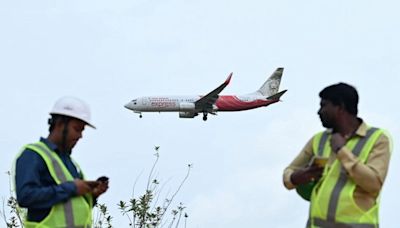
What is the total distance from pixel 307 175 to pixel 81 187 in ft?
3.89

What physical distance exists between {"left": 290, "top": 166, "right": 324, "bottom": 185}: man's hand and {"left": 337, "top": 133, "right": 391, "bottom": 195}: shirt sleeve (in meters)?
0.18

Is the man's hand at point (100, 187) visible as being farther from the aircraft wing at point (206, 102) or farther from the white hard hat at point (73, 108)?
the aircraft wing at point (206, 102)

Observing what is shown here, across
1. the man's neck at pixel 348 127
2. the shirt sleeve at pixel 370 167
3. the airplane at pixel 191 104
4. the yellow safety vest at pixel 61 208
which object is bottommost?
the yellow safety vest at pixel 61 208

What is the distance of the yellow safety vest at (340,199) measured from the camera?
14.1 ft

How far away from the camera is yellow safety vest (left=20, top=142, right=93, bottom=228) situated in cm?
464

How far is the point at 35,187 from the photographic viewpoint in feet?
15.0

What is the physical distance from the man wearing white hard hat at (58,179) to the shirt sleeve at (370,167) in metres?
1.33

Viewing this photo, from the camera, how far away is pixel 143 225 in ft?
27.6

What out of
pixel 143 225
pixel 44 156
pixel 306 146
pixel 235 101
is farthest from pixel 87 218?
pixel 235 101

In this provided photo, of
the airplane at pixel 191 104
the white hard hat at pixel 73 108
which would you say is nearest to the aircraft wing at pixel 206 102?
the airplane at pixel 191 104

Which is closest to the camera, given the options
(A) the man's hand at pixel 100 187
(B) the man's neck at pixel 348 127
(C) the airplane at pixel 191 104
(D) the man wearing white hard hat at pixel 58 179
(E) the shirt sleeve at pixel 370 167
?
(E) the shirt sleeve at pixel 370 167

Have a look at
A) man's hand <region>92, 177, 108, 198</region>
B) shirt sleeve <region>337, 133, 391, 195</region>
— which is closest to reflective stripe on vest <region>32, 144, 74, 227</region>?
man's hand <region>92, 177, 108, 198</region>

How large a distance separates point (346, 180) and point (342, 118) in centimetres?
33

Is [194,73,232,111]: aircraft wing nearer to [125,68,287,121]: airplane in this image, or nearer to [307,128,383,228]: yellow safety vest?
[125,68,287,121]: airplane
